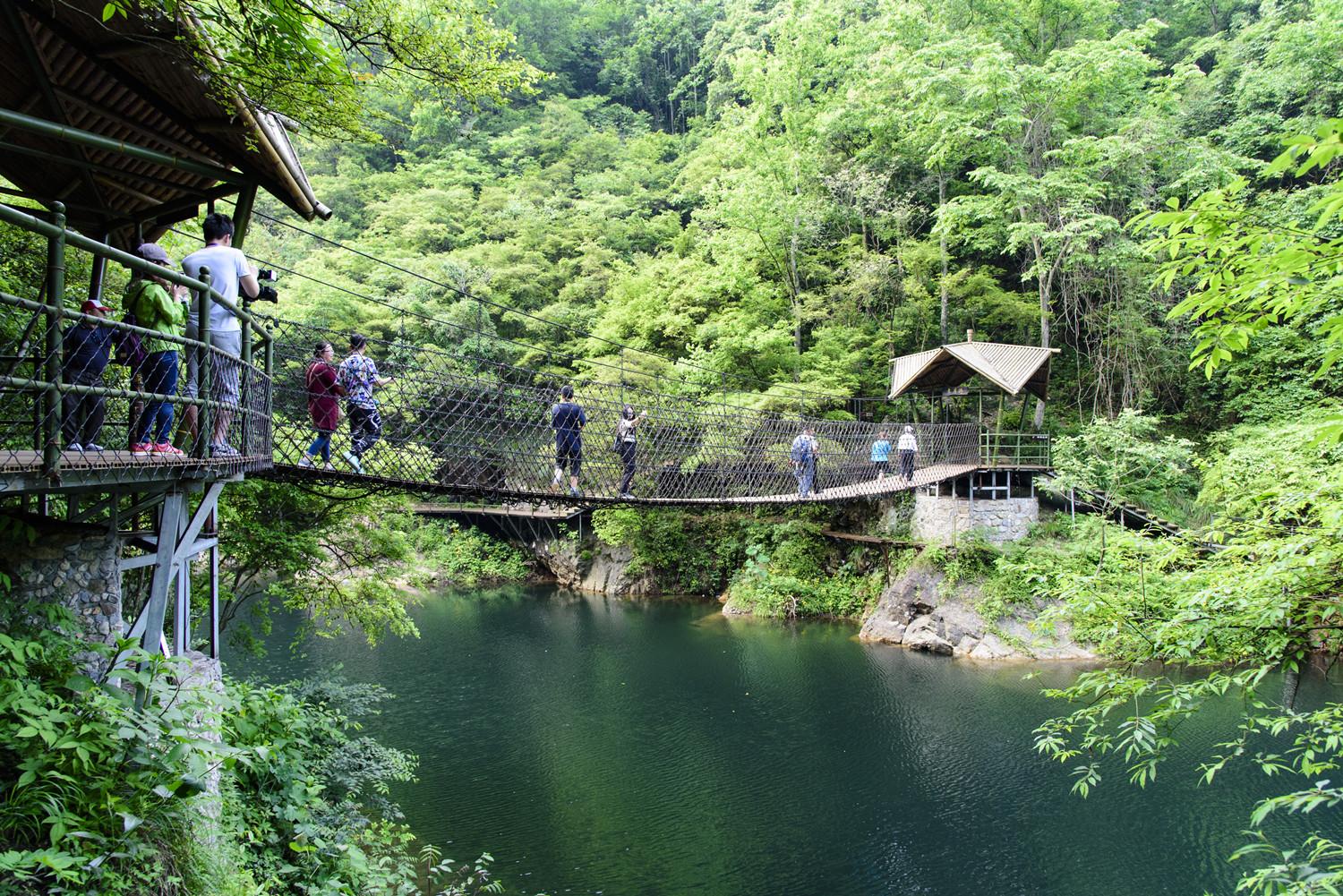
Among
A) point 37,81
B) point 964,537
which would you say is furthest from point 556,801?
point 964,537

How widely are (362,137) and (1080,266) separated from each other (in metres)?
11.0

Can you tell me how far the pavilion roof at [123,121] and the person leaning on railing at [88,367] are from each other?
0.65 m

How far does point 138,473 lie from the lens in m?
1.88

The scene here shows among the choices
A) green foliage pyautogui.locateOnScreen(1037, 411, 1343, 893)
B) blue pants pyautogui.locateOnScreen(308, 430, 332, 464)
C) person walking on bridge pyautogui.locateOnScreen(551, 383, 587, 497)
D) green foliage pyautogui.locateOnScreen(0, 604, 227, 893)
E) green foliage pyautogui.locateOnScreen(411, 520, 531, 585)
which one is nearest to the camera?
green foliage pyautogui.locateOnScreen(0, 604, 227, 893)

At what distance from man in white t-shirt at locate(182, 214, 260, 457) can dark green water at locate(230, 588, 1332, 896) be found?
10.7 feet

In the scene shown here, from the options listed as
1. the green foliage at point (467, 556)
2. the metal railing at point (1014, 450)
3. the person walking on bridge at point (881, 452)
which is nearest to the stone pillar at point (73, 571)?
the person walking on bridge at point (881, 452)

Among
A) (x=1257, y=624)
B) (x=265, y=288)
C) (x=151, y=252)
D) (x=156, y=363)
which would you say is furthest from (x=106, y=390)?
(x=1257, y=624)

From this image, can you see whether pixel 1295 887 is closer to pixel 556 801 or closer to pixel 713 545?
pixel 556 801

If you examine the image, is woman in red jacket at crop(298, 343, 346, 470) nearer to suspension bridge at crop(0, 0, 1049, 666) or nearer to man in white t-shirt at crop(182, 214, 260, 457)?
suspension bridge at crop(0, 0, 1049, 666)

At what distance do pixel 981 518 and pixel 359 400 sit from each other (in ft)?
26.1

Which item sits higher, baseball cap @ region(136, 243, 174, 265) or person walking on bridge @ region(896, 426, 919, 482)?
baseball cap @ region(136, 243, 174, 265)

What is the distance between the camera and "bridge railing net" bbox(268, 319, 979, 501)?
446 cm

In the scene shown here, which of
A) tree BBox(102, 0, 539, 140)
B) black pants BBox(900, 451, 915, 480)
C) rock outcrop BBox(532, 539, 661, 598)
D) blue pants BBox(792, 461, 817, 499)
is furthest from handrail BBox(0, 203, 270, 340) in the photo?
rock outcrop BBox(532, 539, 661, 598)

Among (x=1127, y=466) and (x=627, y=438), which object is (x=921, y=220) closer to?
(x=1127, y=466)
